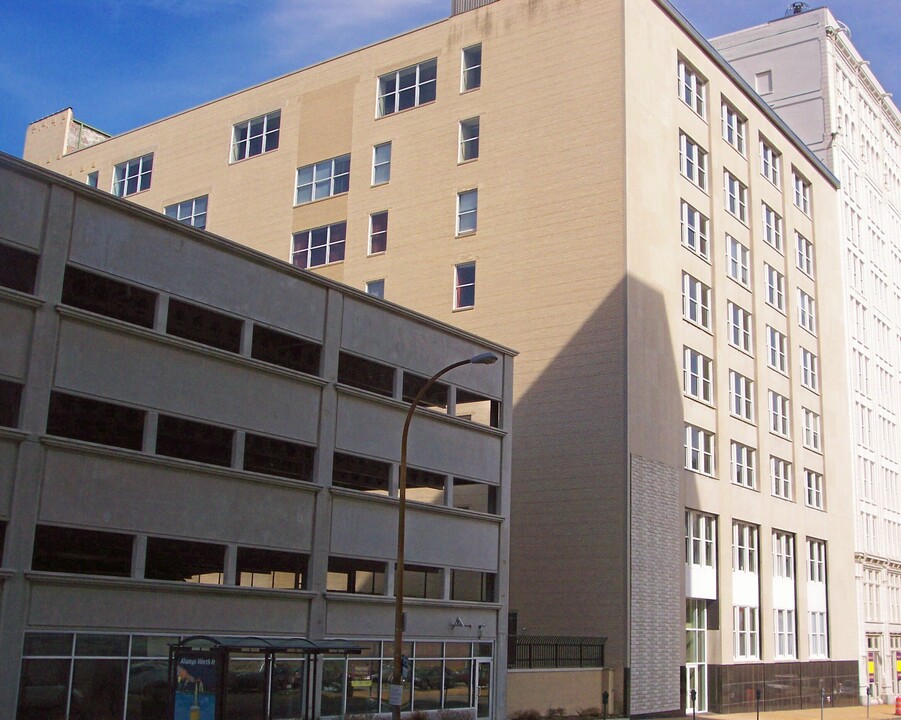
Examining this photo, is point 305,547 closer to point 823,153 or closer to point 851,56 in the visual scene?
point 823,153

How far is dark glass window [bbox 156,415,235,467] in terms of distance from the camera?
29806mm

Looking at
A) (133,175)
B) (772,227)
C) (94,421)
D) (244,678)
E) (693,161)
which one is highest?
(133,175)

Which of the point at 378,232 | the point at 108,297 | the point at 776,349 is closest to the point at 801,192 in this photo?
the point at 776,349

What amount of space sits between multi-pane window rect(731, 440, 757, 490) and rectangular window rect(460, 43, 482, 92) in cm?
2223

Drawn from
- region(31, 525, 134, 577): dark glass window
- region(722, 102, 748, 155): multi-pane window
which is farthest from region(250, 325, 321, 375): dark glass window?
region(722, 102, 748, 155): multi-pane window

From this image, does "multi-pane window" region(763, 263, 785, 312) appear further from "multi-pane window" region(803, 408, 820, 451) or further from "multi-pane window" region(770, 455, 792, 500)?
"multi-pane window" region(770, 455, 792, 500)

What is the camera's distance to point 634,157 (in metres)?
47.8

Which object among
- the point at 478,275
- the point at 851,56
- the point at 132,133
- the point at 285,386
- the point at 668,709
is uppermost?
the point at 851,56

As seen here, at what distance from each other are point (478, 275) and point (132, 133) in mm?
29242

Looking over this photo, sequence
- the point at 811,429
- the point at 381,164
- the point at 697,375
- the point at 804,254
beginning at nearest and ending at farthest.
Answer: the point at 697,375 < the point at 381,164 < the point at 811,429 < the point at 804,254

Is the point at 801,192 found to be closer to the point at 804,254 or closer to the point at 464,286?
the point at 804,254

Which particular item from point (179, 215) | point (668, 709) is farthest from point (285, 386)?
point (179, 215)

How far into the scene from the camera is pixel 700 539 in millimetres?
49531

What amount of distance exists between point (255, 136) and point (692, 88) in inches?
964
